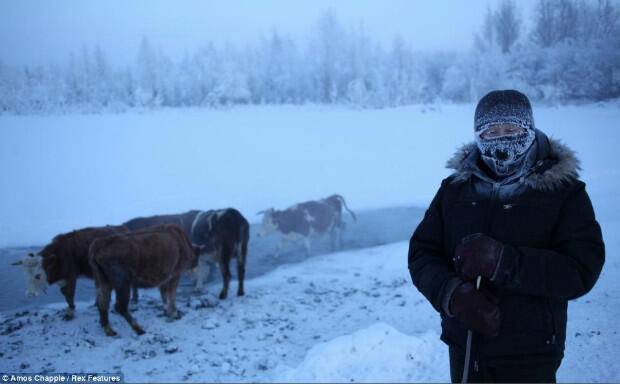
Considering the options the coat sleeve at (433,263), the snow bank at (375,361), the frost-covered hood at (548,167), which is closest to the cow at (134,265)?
the snow bank at (375,361)

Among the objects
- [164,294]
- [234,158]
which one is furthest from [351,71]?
[164,294]

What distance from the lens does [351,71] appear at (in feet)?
38.4

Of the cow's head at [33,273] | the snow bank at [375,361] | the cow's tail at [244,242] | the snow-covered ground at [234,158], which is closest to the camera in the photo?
the snow bank at [375,361]

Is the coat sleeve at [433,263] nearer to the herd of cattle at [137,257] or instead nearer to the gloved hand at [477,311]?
the gloved hand at [477,311]

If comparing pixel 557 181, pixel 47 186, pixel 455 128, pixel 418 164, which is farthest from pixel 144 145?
pixel 557 181

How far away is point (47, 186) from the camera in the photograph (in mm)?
7113

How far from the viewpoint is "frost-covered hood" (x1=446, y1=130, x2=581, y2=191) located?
1.62 meters

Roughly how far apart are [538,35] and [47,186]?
9761 millimetres

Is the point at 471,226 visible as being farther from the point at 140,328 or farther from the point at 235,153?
the point at 235,153

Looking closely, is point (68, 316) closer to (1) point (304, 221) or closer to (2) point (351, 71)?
(1) point (304, 221)

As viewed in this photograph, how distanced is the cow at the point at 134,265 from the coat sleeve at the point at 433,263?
4.05 m

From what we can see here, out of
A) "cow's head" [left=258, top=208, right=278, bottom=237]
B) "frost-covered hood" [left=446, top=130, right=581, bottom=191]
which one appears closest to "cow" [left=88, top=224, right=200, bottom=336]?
"cow's head" [left=258, top=208, right=278, bottom=237]

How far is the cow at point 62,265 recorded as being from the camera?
16.7ft

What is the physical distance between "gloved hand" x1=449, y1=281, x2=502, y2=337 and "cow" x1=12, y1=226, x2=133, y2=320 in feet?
17.3
